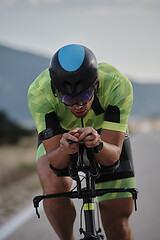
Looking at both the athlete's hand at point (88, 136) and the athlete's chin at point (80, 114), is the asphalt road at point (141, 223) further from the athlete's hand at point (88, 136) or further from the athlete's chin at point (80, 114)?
the athlete's hand at point (88, 136)

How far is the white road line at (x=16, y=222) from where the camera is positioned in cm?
820

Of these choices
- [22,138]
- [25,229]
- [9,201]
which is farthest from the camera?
[22,138]

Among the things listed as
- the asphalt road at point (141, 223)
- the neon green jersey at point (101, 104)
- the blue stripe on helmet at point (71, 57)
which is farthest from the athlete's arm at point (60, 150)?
the asphalt road at point (141, 223)

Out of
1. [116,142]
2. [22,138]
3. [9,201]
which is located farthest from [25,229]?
[22,138]

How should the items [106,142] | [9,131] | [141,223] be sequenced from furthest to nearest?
[9,131] → [141,223] → [106,142]

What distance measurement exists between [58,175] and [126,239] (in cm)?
88

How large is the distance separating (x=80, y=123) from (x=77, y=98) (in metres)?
0.70

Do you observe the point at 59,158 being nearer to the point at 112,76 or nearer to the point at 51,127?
the point at 51,127

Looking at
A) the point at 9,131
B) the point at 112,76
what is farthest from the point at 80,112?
the point at 9,131

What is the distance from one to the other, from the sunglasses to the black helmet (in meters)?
0.03

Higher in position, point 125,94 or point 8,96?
point 125,94

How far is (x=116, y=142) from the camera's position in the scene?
4875 millimetres

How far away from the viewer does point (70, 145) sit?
4.28 m

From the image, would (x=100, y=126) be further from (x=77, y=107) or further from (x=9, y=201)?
(x=9, y=201)
